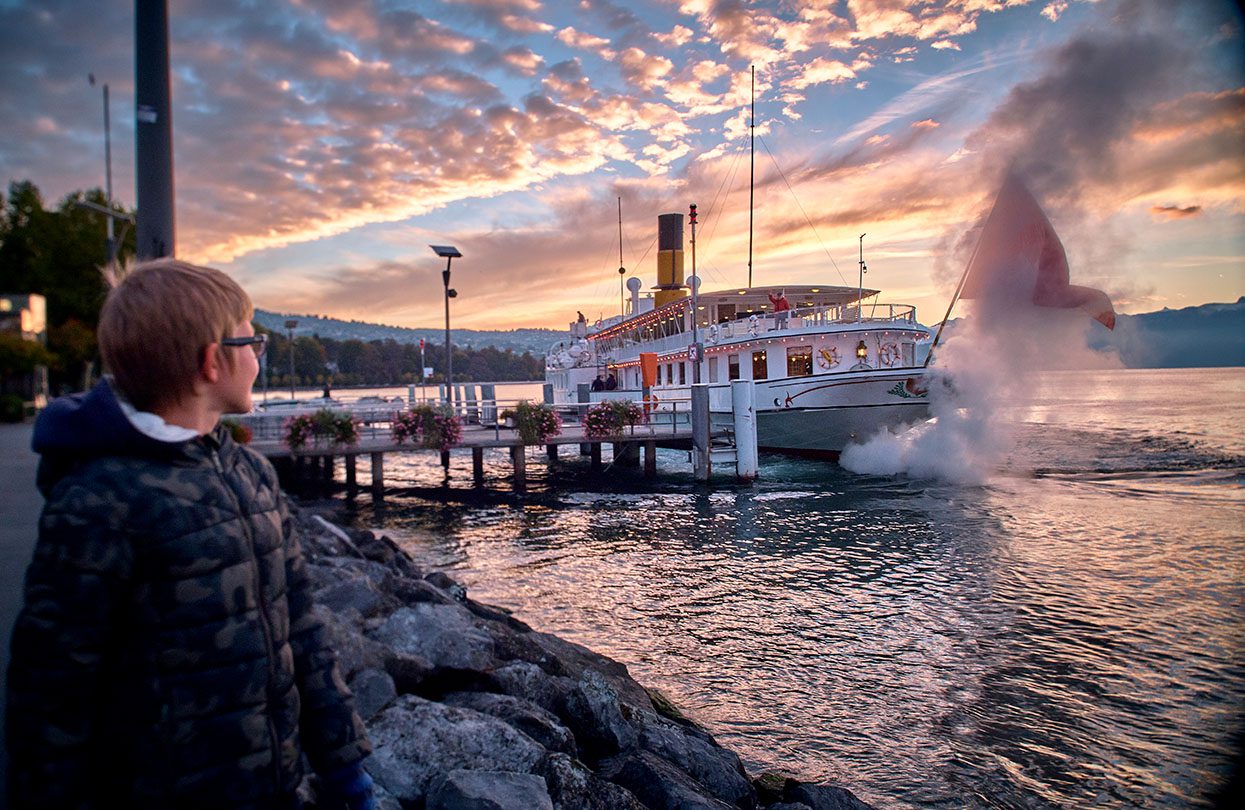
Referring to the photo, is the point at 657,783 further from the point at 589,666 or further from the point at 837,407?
the point at 837,407

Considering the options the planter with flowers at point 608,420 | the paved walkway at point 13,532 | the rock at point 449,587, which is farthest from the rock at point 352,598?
the planter with flowers at point 608,420

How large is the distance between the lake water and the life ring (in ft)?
20.6

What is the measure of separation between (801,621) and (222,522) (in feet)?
28.0

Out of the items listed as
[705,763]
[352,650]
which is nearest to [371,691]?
[352,650]

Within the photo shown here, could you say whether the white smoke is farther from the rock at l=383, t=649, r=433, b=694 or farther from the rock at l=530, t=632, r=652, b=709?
the rock at l=383, t=649, r=433, b=694

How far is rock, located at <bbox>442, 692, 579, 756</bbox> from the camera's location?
176 inches

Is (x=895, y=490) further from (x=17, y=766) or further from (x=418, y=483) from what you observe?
(x=17, y=766)

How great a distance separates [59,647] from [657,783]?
11.7 feet

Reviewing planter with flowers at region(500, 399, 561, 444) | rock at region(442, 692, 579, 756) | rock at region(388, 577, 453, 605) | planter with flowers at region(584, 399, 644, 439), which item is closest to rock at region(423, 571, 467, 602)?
rock at region(388, 577, 453, 605)

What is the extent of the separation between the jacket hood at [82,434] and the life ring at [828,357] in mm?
25840

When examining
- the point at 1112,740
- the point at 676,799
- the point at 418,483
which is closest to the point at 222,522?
the point at 676,799

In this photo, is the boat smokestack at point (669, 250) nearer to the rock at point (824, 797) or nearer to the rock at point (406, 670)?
the rock at point (824, 797)

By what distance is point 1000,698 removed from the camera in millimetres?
6891

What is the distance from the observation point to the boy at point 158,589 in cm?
159
